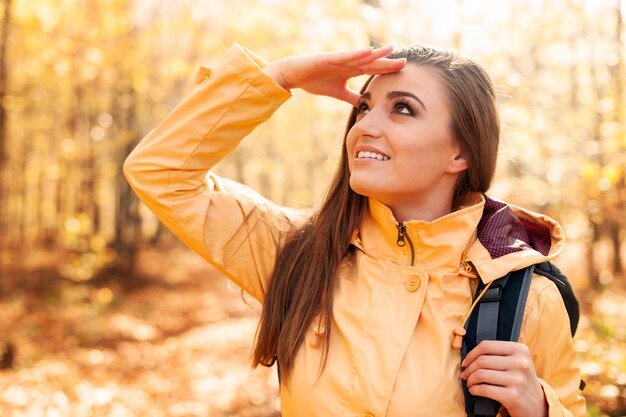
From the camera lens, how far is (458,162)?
267 centimetres

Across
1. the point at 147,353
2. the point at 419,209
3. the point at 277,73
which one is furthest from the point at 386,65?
the point at 147,353

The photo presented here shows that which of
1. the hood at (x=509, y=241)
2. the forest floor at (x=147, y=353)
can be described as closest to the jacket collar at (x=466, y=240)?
the hood at (x=509, y=241)

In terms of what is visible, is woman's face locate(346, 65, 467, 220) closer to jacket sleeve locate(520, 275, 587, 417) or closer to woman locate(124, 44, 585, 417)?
woman locate(124, 44, 585, 417)

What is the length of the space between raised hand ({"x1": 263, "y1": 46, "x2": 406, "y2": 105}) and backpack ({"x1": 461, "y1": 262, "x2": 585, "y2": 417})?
0.96m

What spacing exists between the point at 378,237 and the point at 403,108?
0.54 metres

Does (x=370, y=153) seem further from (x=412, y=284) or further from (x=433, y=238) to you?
(x=412, y=284)

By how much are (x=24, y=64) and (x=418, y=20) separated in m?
10.0

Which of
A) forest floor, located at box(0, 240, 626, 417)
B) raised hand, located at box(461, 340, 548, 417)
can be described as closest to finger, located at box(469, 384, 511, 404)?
raised hand, located at box(461, 340, 548, 417)

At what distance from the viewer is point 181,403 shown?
306 inches

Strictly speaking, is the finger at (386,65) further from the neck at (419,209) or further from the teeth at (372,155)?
the neck at (419,209)

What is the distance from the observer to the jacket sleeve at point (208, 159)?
102 inches

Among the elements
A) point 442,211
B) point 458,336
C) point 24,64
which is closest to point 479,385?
point 458,336

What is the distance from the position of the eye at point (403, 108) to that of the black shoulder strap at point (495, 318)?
76cm

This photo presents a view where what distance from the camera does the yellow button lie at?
2.36 metres
